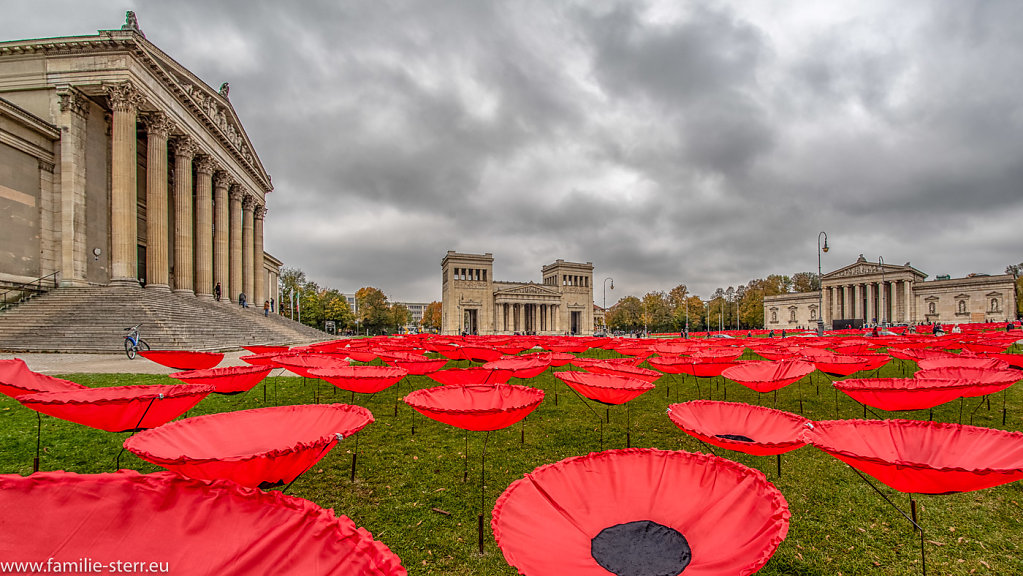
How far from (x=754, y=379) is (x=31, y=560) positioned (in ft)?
22.8

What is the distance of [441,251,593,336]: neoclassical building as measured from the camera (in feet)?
247

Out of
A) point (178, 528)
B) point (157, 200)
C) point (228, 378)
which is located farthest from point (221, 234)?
point (178, 528)

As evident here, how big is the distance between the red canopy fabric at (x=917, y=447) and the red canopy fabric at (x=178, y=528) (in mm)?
2684

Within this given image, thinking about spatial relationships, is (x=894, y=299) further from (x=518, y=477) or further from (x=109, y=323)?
(x=109, y=323)

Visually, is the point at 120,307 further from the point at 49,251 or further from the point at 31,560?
the point at 31,560

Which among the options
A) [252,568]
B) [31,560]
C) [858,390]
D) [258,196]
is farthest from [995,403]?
[258,196]

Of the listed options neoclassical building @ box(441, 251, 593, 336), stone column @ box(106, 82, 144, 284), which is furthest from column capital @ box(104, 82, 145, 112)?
neoclassical building @ box(441, 251, 593, 336)

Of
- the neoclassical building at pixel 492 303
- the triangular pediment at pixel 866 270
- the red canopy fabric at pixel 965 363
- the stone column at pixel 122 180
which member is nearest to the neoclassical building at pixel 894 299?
the triangular pediment at pixel 866 270

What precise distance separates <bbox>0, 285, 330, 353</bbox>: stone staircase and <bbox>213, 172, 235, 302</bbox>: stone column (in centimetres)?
1071

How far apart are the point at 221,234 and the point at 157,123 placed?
1078cm

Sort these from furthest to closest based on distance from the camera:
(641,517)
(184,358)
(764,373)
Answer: (184,358)
(764,373)
(641,517)

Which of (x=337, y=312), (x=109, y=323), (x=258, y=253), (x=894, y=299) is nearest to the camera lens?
(x=109, y=323)

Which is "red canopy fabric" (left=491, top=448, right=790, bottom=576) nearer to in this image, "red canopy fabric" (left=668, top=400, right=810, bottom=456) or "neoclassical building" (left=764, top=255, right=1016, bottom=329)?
"red canopy fabric" (left=668, top=400, right=810, bottom=456)

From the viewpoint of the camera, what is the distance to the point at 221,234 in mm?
34156
